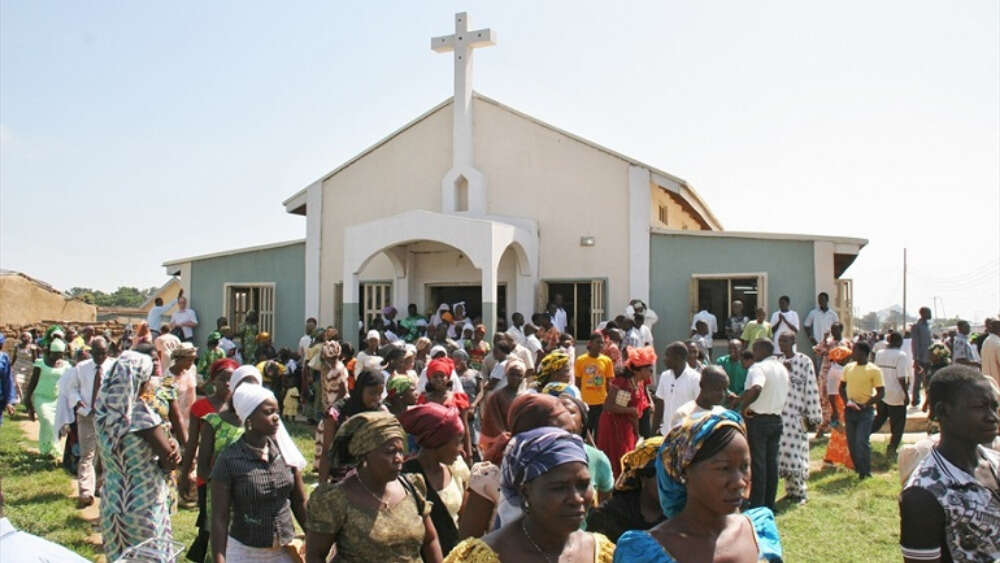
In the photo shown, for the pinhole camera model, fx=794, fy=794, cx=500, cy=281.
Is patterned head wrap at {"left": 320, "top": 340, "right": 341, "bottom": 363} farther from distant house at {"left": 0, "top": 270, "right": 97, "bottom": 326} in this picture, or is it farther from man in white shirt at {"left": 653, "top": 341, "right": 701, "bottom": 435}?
distant house at {"left": 0, "top": 270, "right": 97, "bottom": 326}

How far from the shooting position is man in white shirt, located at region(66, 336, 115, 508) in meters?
7.73

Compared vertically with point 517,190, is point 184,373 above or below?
below

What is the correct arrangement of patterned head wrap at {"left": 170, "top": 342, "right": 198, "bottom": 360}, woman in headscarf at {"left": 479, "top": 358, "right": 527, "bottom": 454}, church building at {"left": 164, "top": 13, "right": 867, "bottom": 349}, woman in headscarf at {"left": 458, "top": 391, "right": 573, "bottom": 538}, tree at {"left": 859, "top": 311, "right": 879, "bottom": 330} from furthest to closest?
tree at {"left": 859, "top": 311, "right": 879, "bottom": 330} < church building at {"left": 164, "top": 13, "right": 867, "bottom": 349} < patterned head wrap at {"left": 170, "top": 342, "right": 198, "bottom": 360} < woman in headscarf at {"left": 479, "top": 358, "right": 527, "bottom": 454} < woman in headscarf at {"left": 458, "top": 391, "right": 573, "bottom": 538}

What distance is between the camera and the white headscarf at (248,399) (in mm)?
3957

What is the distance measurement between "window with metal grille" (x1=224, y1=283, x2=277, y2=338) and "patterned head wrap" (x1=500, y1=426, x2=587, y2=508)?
15.5 metres

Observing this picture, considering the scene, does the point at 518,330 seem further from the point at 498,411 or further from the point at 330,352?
the point at 498,411

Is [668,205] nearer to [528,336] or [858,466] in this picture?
[528,336]

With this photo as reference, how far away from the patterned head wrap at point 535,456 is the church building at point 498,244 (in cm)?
1037

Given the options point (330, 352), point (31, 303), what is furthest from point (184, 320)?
point (31, 303)

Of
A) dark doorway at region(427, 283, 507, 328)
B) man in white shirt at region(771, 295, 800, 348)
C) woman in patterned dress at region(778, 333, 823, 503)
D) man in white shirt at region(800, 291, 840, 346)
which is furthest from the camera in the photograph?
dark doorway at region(427, 283, 507, 328)

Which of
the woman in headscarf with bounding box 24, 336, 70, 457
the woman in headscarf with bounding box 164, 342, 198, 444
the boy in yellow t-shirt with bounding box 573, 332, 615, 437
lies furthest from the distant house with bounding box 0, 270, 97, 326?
the boy in yellow t-shirt with bounding box 573, 332, 615, 437

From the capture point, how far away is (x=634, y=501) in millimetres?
3162

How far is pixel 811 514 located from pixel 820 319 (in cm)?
578

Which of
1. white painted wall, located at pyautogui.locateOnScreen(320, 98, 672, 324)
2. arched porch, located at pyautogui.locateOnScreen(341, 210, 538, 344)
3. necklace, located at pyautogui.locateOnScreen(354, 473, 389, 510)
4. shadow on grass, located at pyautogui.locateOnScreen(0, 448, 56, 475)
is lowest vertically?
shadow on grass, located at pyautogui.locateOnScreen(0, 448, 56, 475)
